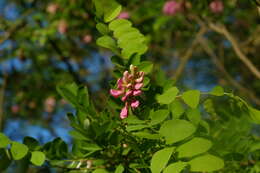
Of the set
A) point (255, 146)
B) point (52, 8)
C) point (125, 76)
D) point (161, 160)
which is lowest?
point (255, 146)

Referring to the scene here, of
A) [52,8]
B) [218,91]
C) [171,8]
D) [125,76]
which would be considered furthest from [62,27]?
[218,91]

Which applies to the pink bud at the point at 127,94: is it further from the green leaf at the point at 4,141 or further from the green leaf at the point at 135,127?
the green leaf at the point at 4,141

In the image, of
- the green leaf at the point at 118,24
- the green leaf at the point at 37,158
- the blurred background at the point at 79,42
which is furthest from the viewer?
the blurred background at the point at 79,42

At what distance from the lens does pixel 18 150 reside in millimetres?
594

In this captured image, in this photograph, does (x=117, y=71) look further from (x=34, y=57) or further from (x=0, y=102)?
(x=34, y=57)

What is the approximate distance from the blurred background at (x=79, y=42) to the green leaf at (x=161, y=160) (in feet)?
2.44

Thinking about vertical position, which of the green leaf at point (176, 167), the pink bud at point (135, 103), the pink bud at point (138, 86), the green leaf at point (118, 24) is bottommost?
the green leaf at point (176, 167)

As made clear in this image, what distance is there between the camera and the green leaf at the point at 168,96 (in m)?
0.58

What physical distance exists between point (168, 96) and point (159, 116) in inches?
1.7

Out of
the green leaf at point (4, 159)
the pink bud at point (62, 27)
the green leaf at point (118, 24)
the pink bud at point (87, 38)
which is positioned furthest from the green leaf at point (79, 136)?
the pink bud at point (87, 38)

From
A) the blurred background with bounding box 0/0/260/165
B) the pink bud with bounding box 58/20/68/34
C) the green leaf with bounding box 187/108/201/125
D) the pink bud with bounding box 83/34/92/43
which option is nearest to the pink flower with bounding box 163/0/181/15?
the blurred background with bounding box 0/0/260/165

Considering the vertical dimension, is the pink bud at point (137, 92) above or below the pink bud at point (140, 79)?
below

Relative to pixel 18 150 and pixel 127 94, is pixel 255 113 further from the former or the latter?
pixel 18 150

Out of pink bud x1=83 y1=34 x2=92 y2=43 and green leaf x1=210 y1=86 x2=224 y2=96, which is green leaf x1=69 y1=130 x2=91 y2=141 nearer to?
green leaf x1=210 y1=86 x2=224 y2=96
